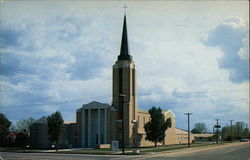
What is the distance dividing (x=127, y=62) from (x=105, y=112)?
12889 mm

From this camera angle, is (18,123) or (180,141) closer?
(180,141)

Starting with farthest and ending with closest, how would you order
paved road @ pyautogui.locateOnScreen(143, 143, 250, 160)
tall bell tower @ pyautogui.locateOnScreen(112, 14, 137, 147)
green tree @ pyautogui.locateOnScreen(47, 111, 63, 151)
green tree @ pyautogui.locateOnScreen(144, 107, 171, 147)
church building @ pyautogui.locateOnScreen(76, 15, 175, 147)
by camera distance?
1. tall bell tower @ pyautogui.locateOnScreen(112, 14, 137, 147)
2. church building @ pyautogui.locateOnScreen(76, 15, 175, 147)
3. green tree @ pyautogui.locateOnScreen(144, 107, 171, 147)
4. green tree @ pyautogui.locateOnScreen(47, 111, 63, 151)
5. paved road @ pyautogui.locateOnScreen(143, 143, 250, 160)

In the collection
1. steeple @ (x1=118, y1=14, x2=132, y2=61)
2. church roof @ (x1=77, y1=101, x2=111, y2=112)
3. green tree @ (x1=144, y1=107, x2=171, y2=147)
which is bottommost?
green tree @ (x1=144, y1=107, x2=171, y2=147)

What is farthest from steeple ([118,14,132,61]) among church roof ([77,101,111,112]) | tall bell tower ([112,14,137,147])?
church roof ([77,101,111,112])

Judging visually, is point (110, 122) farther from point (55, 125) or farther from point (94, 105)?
point (55, 125)

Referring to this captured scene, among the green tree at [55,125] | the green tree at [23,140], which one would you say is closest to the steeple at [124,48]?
the green tree at [55,125]

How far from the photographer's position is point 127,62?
261 feet

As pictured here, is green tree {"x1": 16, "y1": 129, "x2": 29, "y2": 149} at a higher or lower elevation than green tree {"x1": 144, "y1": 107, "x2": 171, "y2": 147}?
lower

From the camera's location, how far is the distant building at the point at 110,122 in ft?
245

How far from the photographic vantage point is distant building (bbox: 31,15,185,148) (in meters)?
74.8

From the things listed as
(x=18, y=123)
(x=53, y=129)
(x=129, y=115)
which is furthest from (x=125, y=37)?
(x=18, y=123)

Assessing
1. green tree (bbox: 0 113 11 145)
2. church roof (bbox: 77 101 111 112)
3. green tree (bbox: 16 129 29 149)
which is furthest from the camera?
green tree (bbox: 0 113 11 145)

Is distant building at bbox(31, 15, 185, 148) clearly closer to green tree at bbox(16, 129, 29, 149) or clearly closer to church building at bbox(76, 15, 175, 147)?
church building at bbox(76, 15, 175, 147)

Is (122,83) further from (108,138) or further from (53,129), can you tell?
(53,129)
